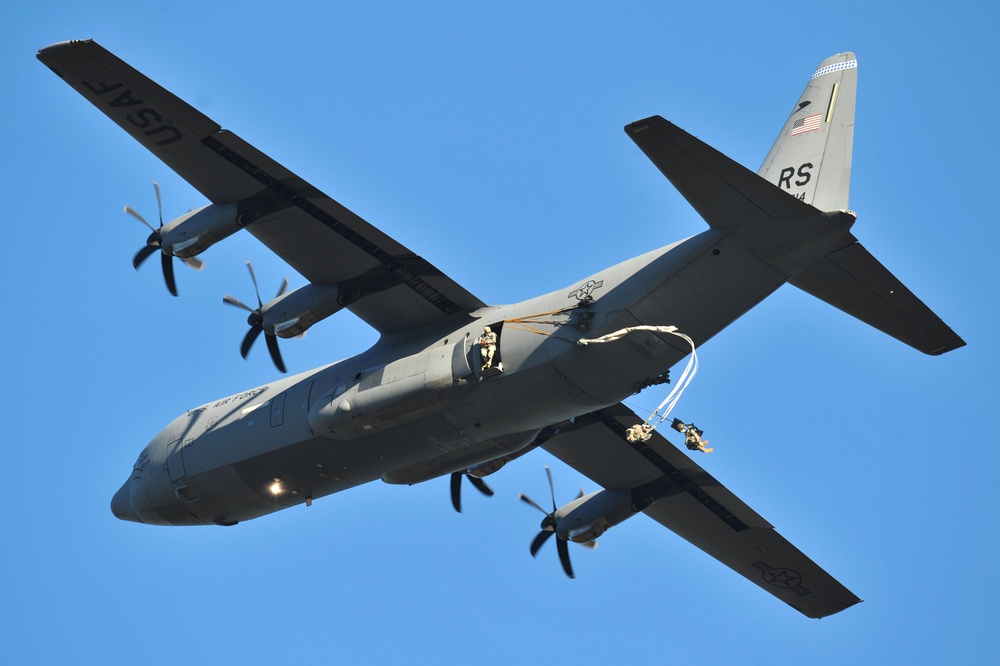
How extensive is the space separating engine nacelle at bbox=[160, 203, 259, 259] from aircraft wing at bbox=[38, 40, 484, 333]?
0.95 ft

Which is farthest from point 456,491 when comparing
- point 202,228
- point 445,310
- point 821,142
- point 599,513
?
point 821,142

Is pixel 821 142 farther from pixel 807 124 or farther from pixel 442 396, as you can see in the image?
pixel 442 396

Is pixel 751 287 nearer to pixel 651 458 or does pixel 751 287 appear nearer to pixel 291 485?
pixel 651 458

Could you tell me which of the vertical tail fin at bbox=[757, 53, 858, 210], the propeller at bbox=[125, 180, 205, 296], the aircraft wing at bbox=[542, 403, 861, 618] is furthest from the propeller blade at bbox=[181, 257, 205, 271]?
the vertical tail fin at bbox=[757, 53, 858, 210]

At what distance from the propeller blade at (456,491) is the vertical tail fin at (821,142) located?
424 inches

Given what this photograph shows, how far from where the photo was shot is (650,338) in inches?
992

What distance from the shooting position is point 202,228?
1068 inches

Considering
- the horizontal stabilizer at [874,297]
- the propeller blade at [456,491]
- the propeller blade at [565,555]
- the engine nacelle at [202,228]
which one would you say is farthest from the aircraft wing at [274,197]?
the propeller blade at [565,555]

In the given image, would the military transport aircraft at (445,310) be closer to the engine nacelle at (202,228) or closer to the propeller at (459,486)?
the engine nacelle at (202,228)

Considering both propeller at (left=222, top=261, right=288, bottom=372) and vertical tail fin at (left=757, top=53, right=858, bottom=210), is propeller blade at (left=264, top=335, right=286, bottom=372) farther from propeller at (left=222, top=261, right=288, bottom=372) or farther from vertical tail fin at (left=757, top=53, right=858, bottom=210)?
vertical tail fin at (left=757, top=53, right=858, bottom=210)

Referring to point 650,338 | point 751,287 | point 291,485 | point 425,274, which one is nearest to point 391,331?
point 425,274

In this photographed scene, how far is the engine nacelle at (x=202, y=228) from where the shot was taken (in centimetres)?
2688

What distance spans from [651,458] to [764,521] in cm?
346

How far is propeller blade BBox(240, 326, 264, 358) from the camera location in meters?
28.1
